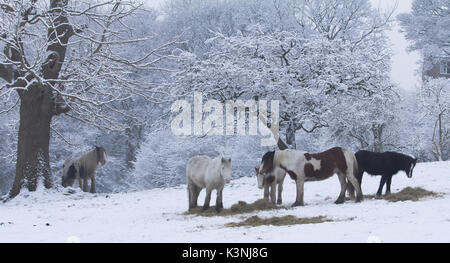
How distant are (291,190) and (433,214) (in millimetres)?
6595

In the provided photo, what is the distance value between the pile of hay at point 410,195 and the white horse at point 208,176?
354cm

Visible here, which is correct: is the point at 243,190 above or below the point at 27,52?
below

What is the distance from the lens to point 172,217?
1126cm

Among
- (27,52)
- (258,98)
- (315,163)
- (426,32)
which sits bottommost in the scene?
(315,163)

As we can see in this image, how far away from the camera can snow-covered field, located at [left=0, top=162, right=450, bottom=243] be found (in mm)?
7363

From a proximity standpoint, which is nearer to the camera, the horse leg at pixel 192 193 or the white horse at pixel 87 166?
the horse leg at pixel 192 193

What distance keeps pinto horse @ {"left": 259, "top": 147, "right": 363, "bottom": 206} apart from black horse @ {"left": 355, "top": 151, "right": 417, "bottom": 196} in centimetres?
33

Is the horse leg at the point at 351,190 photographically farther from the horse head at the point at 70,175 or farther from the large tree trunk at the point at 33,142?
the horse head at the point at 70,175

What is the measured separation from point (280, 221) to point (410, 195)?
12.8ft

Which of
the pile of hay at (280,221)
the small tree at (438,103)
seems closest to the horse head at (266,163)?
the pile of hay at (280,221)

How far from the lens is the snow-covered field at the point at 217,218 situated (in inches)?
290
